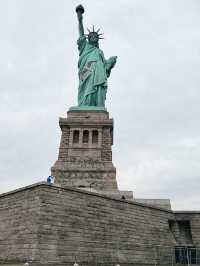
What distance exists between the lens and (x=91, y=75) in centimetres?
4425

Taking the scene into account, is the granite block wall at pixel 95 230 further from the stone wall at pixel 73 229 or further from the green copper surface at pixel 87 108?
the green copper surface at pixel 87 108

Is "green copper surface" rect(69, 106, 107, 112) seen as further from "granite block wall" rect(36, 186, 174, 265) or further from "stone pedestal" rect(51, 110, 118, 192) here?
"granite block wall" rect(36, 186, 174, 265)

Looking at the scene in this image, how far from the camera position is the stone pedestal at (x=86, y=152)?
Result: 36656 millimetres

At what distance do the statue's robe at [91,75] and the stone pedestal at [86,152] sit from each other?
7.60ft

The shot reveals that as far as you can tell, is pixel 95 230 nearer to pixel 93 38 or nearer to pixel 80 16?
pixel 93 38

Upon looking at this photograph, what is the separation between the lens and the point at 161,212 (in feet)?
86.9

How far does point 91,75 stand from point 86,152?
9.53 meters

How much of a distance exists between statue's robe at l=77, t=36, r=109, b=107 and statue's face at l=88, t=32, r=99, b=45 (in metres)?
0.49

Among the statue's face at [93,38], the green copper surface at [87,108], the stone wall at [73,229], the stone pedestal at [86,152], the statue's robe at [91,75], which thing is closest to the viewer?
the stone wall at [73,229]

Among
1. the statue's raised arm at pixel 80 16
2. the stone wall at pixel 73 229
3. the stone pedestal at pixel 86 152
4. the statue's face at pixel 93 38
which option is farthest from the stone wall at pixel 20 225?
the statue's raised arm at pixel 80 16

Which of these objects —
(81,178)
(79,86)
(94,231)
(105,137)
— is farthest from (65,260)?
(79,86)

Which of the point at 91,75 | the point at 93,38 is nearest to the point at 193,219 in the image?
the point at 91,75

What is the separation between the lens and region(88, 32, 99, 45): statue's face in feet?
152

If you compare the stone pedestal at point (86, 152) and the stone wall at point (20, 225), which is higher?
the stone pedestal at point (86, 152)
